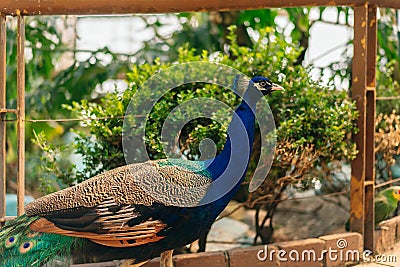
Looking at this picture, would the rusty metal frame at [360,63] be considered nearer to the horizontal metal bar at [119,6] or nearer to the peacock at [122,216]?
the horizontal metal bar at [119,6]

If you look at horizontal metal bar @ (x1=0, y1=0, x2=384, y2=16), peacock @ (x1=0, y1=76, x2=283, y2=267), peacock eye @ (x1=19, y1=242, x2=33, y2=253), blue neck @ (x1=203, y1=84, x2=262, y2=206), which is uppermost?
horizontal metal bar @ (x1=0, y1=0, x2=384, y2=16)

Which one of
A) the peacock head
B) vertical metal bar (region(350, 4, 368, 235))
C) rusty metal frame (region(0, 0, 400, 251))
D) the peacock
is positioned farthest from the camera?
vertical metal bar (region(350, 4, 368, 235))

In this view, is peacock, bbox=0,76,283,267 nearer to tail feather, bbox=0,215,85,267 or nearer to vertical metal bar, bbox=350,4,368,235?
tail feather, bbox=0,215,85,267

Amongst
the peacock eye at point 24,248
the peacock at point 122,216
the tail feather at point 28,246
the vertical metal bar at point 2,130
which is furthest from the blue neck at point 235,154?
the vertical metal bar at point 2,130

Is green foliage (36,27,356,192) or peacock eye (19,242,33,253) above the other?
green foliage (36,27,356,192)

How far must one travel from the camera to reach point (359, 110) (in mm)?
4133

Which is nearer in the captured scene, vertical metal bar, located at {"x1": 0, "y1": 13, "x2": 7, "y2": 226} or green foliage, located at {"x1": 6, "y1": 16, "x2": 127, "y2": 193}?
vertical metal bar, located at {"x1": 0, "y1": 13, "x2": 7, "y2": 226}

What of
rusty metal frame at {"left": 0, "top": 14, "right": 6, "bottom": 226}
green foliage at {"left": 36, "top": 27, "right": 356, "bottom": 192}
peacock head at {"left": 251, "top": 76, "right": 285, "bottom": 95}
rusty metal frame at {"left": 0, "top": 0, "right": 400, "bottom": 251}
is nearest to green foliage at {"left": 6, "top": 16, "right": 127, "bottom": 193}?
green foliage at {"left": 36, "top": 27, "right": 356, "bottom": 192}

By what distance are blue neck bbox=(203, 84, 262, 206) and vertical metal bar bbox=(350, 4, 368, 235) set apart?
1.18 m

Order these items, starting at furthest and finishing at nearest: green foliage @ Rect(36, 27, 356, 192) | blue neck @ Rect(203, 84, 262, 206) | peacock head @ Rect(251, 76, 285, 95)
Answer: green foliage @ Rect(36, 27, 356, 192), peacock head @ Rect(251, 76, 285, 95), blue neck @ Rect(203, 84, 262, 206)

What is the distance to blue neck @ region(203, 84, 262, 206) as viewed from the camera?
9.93 ft

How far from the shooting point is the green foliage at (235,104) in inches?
155

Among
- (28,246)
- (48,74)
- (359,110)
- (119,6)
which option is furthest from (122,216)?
(48,74)

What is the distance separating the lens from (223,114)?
385cm
